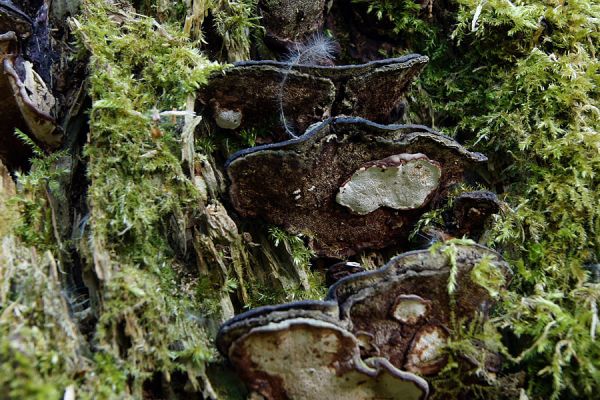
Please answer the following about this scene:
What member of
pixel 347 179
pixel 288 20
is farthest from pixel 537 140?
pixel 288 20

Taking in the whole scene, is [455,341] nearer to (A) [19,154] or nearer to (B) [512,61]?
(B) [512,61]

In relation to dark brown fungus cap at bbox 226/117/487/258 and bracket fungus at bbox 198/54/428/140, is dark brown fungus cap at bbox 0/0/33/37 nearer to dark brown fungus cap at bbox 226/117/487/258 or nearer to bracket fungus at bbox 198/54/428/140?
bracket fungus at bbox 198/54/428/140

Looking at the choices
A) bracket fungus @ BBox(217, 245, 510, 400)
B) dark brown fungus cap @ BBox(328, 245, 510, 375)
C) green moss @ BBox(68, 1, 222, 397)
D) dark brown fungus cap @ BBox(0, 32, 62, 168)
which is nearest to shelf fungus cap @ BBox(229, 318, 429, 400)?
bracket fungus @ BBox(217, 245, 510, 400)

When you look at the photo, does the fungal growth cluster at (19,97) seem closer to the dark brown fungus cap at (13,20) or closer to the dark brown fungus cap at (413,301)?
the dark brown fungus cap at (13,20)

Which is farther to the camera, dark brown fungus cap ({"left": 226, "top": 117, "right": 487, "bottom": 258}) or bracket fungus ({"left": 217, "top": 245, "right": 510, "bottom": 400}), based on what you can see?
dark brown fungus cap ({"left": 226, "top": 117, "right": 487, "bottom": 258})

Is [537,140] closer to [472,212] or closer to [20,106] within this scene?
[472,212]

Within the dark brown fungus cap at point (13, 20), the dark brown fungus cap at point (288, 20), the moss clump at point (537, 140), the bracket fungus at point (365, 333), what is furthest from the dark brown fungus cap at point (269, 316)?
the dark brown fungus cap at point (13, 20)

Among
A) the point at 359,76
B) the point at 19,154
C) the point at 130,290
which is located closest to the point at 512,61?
the point at 359,76

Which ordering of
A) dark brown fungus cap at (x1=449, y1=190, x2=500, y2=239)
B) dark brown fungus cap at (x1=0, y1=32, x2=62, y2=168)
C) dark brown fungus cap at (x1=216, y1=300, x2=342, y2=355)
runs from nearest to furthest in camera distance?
dark brown fungus cap at (x1=216, y1=300, x2=342, y2=355) < dark brown fungus cap at (x1=0, y1=32, x2=62, y2=168) < dark brown fungus cap at (x1=449, y1=190, x2=500, y2=239)
